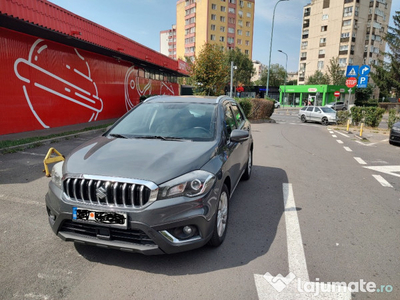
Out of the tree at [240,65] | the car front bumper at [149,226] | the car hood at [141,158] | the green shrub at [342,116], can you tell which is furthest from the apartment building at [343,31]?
the car front bumper at [149,226]

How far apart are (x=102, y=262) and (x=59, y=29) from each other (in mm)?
10572

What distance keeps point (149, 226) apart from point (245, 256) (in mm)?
1207

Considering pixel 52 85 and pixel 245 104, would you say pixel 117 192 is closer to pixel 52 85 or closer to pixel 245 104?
pixel 52 85

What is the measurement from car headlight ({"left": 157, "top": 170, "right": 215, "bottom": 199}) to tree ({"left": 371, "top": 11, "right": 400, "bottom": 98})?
4636cm

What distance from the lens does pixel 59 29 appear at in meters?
10.7

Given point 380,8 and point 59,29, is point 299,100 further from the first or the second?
point 59,29

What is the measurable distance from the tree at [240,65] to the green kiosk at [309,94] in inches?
301

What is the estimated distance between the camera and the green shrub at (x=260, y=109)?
71.2 feet

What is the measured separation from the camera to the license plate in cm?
254

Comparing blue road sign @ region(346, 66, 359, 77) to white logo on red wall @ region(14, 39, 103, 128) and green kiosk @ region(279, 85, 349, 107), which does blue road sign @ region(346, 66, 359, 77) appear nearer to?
white logo on red wall @ region(14, 39, 103, 128)

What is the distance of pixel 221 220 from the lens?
3248 mm

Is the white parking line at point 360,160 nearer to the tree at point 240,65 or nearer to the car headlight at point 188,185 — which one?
the car headlight at point 188,185

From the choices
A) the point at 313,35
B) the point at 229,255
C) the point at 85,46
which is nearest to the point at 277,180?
the point at 229,255

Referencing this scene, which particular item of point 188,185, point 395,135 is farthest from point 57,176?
point 395,135
